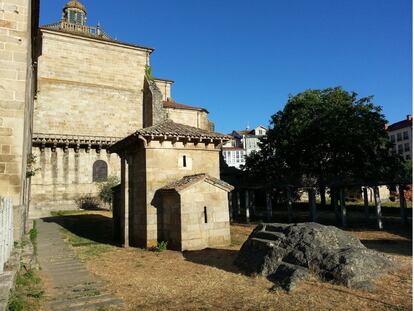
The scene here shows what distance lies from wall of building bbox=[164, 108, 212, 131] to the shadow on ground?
16.6 meters

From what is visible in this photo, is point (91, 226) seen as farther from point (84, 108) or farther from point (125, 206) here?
point (84, 108)

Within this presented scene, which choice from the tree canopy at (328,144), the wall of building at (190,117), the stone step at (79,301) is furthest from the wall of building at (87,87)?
the stone step at (79,301)

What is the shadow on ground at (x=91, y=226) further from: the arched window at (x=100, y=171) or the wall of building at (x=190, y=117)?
the wall of building at (x=190, y=117)

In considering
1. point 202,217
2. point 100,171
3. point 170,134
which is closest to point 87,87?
point 100,171

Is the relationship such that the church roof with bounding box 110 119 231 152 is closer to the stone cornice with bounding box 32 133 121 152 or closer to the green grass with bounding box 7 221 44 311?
the green grass with bounding box 7 221 44 311

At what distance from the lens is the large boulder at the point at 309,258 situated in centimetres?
830

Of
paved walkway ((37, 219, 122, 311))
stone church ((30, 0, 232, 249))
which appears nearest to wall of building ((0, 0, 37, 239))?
paved walkway ((37, 219, 122, 311))

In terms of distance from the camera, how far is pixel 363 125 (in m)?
24.1

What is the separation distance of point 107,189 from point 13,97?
22.8 m

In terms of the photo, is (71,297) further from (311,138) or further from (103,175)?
(103,175)

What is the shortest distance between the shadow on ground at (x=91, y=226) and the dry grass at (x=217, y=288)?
227 inches

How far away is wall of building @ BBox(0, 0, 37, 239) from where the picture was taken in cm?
927

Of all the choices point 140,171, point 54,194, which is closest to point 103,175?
point 54,194

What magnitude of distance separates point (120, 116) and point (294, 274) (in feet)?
101
